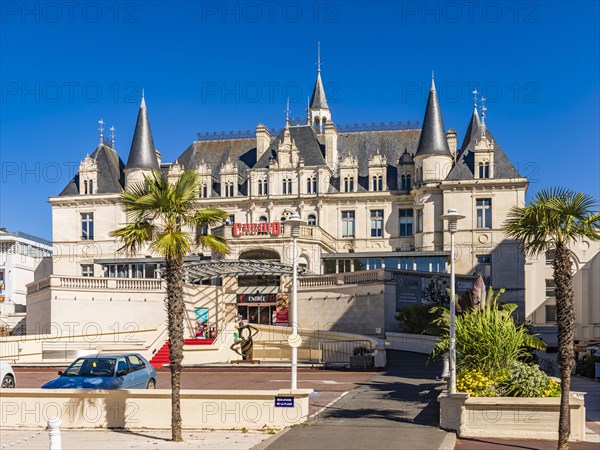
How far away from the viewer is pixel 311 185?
2667 inches

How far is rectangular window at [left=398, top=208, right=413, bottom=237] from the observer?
67.1m

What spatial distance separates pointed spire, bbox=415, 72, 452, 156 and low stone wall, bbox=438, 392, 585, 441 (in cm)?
4805

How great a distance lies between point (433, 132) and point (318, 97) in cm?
1553

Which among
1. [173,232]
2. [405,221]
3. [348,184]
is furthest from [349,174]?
[173,232]

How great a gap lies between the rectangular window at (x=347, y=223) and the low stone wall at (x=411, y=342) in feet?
80.6

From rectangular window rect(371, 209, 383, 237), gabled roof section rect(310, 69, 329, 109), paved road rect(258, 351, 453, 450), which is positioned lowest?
paved road rect(258, 351, 453, 450)

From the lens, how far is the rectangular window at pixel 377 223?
222 ft

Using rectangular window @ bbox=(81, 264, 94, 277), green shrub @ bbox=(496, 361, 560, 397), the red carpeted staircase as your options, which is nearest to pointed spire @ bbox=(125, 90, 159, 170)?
rectangular window @ bbox=(81, 264, 94, 277)

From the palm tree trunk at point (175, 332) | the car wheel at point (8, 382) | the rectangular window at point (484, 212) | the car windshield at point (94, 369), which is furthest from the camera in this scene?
the rectangular window at point (484, 212)

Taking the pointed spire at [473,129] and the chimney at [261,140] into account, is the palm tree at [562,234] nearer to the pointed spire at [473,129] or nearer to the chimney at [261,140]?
the pointed spire at [473,129]

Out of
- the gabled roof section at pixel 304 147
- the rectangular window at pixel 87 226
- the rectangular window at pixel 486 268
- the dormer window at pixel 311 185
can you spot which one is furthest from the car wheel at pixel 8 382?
the rectangular window at pixel 87 226

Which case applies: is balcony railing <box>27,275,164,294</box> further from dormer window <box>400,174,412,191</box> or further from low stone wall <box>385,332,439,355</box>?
dormer window <box>400,174,412,191</box>

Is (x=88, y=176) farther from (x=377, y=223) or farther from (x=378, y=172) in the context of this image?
(x=377, y=223)

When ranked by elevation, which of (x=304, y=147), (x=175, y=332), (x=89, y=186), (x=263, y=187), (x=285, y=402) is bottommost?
(x=285, y=402)
